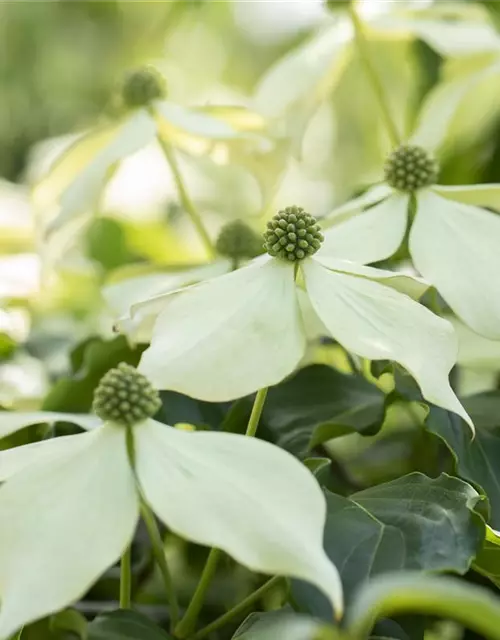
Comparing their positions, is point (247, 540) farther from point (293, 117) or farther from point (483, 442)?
point (293, 117)

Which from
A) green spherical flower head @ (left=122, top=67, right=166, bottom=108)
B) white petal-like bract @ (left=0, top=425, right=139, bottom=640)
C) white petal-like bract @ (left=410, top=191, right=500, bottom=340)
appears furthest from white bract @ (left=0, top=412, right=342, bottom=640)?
green spherical flower head @ (left=122, top=67, right=166, bottom=108)

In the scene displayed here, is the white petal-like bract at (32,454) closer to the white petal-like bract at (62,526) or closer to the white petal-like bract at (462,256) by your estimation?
the white petal-like bract at (62,526)

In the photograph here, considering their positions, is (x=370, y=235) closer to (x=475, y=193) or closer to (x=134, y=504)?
(x=475, y=193)

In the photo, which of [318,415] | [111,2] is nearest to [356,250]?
[318,415]

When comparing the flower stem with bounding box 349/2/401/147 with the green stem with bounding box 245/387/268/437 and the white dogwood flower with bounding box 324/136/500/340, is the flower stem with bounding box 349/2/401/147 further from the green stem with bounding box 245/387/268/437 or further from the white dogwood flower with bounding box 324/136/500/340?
A: the green stem with bounding box 245/387/268/437

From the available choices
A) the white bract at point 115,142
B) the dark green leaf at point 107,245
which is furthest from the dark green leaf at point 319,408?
the dark green leaf at point 107,245

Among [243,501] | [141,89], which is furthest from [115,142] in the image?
[243,501]

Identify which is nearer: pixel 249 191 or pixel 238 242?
pixel 238 242
